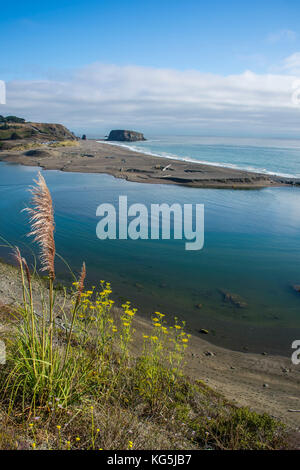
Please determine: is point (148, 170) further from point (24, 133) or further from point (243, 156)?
point (24, 133)

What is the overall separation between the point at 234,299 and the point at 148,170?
32.8 meters

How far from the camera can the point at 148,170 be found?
41438mm

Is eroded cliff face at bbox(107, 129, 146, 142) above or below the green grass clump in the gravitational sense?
above

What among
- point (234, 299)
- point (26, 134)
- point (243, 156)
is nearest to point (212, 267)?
point (234, 299)

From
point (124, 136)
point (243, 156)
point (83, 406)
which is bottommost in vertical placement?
point (83, 406)

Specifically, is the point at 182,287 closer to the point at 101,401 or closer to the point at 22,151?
the point at 101,401

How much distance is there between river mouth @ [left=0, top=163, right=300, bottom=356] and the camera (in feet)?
30.7

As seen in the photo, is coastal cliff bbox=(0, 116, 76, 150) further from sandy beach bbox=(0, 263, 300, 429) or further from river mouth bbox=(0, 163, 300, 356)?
sandy beach bbox=(0, 263, 300, 429)

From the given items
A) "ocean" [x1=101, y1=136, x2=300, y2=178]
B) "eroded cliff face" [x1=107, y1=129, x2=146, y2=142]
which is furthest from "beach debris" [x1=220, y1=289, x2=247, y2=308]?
"eroded cliff face" [x1=107, y1=129, x2=146, y2=142]

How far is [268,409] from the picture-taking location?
5.43 meters

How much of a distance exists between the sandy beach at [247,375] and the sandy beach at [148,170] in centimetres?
2768

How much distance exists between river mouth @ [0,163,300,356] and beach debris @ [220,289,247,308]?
3 cm

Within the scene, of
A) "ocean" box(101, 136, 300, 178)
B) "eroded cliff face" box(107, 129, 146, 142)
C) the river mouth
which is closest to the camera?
the river mouth

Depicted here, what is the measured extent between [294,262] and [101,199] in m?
16.7
